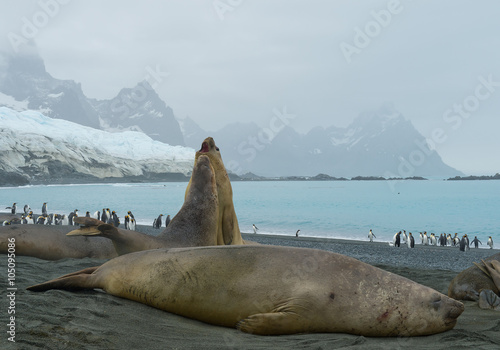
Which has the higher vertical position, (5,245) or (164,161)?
(164,161)

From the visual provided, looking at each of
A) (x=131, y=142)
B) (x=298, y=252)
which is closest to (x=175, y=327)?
(x=298, y=252)

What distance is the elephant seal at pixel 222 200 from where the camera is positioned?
6.86m

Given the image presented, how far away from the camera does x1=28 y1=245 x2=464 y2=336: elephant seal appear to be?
3.57 metres

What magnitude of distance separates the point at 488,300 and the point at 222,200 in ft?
12.1

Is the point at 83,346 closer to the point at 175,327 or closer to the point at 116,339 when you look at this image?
the point at 116,339

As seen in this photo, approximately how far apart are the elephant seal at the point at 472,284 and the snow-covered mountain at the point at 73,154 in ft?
308

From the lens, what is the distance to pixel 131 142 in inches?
5285

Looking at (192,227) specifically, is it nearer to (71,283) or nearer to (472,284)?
(71,283)

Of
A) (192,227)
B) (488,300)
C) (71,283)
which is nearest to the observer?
(71,283)

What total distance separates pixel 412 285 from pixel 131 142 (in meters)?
136

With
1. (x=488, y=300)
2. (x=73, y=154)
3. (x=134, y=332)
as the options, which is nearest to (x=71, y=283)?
(x=134, y=332)

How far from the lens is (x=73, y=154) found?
102250 millimetres

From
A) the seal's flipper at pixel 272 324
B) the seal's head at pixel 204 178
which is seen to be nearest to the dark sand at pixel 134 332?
the seal's flipper at pixel 272 324

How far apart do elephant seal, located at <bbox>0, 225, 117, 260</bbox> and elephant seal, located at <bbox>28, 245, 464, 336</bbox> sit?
420cm
